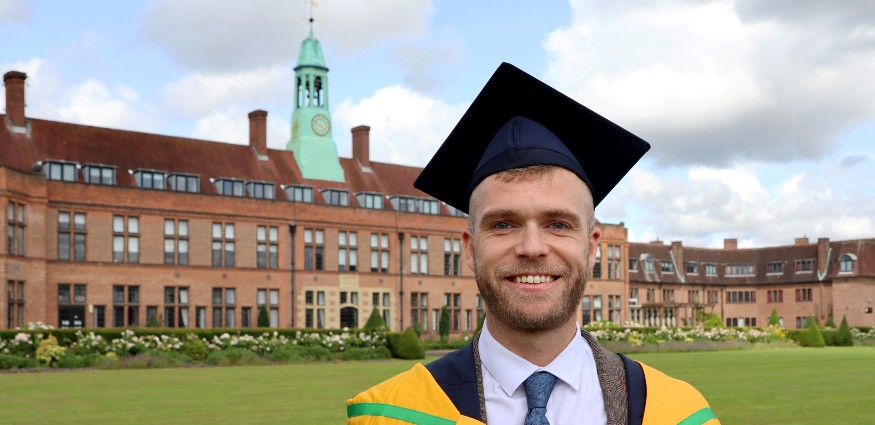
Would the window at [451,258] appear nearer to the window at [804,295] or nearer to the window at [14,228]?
the window at [14,228]

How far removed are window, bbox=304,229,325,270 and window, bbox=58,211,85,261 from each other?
1027 cm

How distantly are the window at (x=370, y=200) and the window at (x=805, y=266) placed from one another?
37.5 m

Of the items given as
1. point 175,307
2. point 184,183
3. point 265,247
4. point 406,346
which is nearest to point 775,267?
point 265,247

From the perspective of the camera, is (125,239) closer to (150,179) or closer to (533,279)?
(150,179)

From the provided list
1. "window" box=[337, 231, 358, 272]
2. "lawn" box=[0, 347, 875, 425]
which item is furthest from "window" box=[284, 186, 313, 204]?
"lawn" box=[0, 347, 875, 425]

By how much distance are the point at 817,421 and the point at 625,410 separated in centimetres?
992

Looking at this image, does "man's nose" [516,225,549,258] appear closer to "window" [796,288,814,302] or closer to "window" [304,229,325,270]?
"window" [304,229,325,270]

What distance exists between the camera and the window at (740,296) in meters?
74.9

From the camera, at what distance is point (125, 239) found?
3966 centimetres

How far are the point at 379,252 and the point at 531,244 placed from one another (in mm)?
45458

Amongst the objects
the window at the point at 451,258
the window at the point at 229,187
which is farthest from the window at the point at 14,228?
the window at the point at 451,258

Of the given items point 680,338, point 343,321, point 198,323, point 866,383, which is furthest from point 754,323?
point 866,383

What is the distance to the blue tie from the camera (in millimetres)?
2273

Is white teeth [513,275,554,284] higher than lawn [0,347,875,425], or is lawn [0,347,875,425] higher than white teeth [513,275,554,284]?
white teeth [513,275,554,284]
